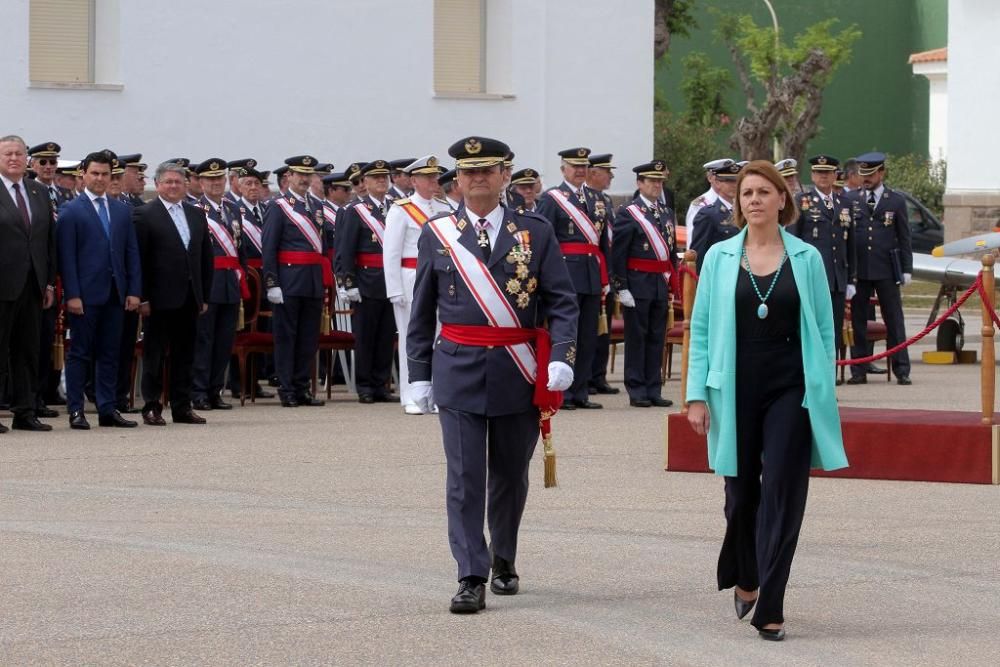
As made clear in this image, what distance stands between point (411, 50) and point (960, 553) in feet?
54.6

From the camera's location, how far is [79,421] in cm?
1389

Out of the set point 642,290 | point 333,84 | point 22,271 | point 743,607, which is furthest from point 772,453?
point 333,84

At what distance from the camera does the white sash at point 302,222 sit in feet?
53.4

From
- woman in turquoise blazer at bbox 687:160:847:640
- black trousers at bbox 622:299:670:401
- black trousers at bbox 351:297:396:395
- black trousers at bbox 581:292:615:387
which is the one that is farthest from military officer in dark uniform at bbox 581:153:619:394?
woman in turquoise blazer at bbox 687:160:847:640

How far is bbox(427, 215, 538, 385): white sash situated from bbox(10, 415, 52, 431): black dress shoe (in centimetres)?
A: 643

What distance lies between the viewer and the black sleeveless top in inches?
291

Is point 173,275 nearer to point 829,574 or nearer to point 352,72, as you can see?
point 829,574

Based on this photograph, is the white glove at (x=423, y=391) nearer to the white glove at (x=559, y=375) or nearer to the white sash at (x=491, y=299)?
the white sash at (x=491, y=299)

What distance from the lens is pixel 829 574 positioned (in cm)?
859

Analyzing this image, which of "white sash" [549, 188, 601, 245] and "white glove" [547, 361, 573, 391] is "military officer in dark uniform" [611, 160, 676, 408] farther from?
"white glove" [547, 361, 573, 391]

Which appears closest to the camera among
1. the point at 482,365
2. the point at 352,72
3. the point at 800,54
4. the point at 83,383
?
the point at 482,365

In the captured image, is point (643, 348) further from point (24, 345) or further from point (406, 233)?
point (24, 345)

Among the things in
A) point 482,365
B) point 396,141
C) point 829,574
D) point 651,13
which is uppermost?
point 651,13

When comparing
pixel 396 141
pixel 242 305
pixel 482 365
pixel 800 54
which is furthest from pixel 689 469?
pixel 800 54
